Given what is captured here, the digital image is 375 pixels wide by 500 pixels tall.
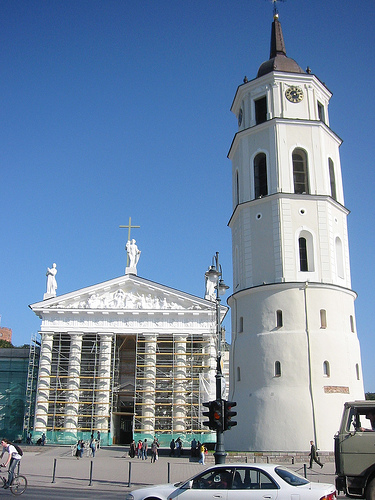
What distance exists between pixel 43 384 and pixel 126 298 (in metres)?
10.7

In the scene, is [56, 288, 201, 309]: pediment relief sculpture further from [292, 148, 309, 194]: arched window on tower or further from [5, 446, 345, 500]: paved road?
[5, 446, 345, 500]: paved road

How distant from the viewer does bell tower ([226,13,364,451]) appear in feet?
88.5

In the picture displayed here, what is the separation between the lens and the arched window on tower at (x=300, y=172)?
3153 centimetres

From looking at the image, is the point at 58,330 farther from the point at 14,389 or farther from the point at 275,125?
the point at 275,125

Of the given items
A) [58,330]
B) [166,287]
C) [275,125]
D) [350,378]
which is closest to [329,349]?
[350,378]

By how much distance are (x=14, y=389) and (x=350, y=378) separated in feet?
125

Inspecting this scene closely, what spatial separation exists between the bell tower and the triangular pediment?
18788 millimetres

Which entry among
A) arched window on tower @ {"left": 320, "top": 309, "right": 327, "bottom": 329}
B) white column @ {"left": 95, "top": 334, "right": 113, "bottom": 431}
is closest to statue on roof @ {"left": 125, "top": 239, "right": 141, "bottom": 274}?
white column @ {"left": 95, "top": 334, "right": 113, "bottom": 431}

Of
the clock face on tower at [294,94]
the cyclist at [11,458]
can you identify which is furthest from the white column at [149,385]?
the cyclist at [11,458]

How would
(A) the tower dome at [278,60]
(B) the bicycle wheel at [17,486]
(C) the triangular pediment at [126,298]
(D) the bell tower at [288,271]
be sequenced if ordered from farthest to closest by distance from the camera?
1. (C) the triangular pediment at [126,298]
2. (A) the tower dome at [278,60]
3. (D) the bell tower at [288,271]
4. (B) the bicycle wheel at [17,486]

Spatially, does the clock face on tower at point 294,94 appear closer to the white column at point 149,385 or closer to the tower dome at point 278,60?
the tower dome at point 278,60

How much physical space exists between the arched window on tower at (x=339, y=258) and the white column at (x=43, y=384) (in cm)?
2951

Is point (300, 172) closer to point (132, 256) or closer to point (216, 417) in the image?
point (216, 417)

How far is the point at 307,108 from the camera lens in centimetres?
3309
